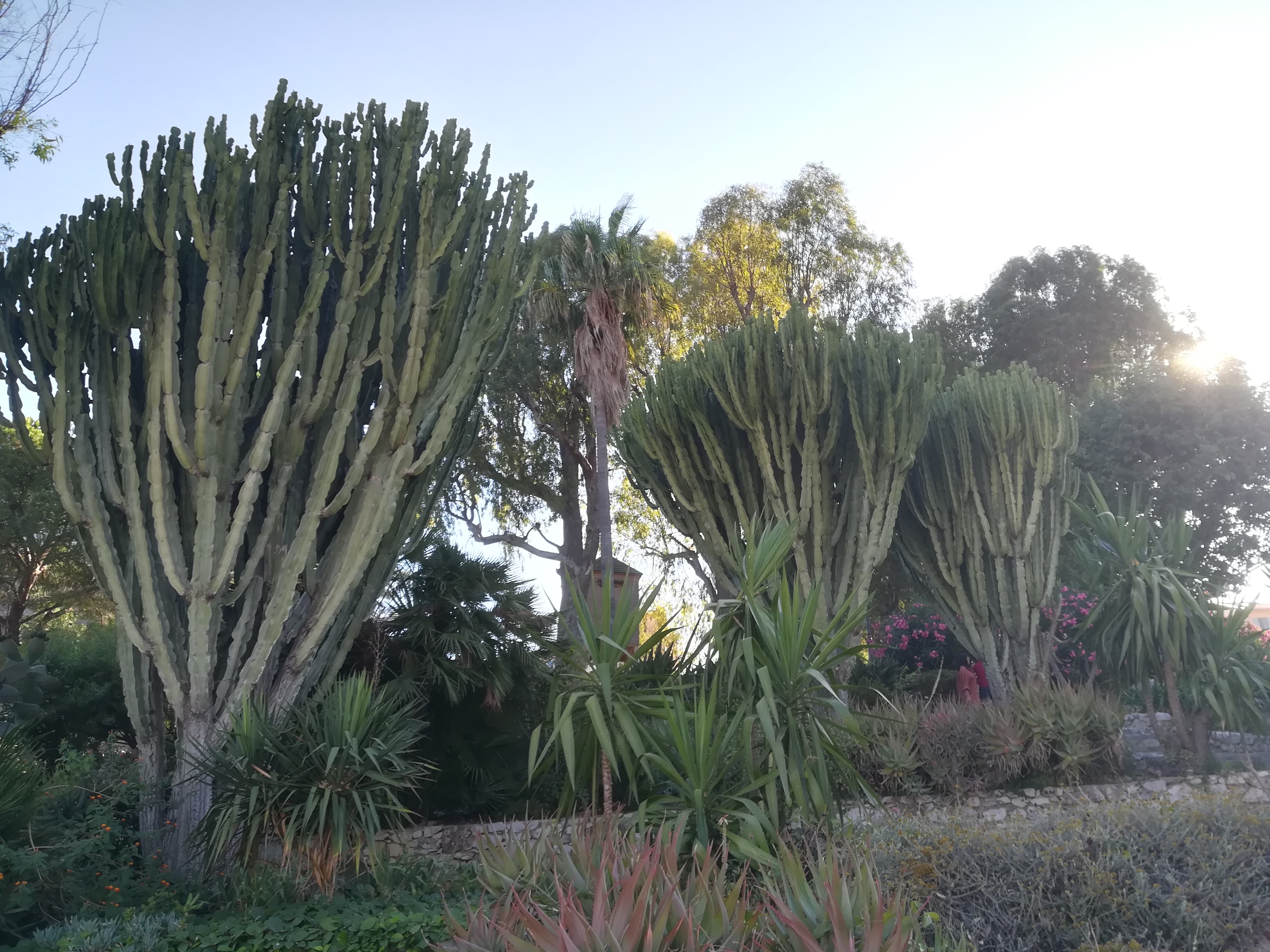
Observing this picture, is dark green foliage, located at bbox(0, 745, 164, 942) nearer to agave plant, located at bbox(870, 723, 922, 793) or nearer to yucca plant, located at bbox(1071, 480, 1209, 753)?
agave plant, located at bbox(870, 723, 922, 793)

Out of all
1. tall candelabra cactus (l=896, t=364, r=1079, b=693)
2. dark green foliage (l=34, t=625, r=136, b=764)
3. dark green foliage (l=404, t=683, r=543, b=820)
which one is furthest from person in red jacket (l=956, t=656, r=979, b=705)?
dark green foliage (l=34, t=625, r=136, b=764)

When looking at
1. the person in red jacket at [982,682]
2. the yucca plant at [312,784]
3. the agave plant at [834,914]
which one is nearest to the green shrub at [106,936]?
the yucca plant at [312,784]

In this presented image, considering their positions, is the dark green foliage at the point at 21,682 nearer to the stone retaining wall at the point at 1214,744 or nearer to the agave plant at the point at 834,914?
the agave plant at the point at 834,914

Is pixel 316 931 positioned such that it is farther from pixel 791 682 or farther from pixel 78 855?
pixel 791 682

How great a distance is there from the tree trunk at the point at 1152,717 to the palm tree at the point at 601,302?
Result: 7188mm

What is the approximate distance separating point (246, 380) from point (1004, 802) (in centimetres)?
735

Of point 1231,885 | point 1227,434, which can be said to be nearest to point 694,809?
point 1231,885

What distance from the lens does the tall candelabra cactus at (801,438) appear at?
9.84 metres

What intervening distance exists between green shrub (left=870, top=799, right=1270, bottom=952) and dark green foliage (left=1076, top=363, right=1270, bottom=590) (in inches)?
521

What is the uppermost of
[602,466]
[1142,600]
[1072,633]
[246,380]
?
[602,466]

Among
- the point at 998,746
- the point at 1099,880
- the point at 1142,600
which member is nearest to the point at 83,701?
the point at 998,746

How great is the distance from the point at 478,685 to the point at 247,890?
10.6ft

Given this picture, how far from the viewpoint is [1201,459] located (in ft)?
53.7

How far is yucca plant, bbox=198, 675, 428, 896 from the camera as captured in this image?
5.42 m
